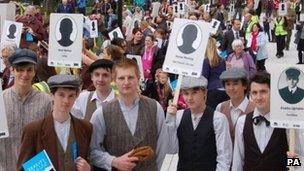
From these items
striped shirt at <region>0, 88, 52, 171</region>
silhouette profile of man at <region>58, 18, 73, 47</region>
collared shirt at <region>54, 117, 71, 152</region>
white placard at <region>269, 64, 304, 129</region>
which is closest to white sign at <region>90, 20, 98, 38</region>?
silhouette profile of man at <region>58, 18, 73, 47</region>

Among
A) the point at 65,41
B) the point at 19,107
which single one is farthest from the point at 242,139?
the point at 65,41

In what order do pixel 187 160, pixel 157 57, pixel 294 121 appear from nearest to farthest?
1. pixel 294 121
2. pixel 187 160
3. pixel 157 57

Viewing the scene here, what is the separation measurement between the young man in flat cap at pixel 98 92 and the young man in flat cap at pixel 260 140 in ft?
4.29

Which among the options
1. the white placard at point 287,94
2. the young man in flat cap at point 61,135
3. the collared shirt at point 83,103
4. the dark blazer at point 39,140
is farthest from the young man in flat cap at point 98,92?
the white placard at point 287,94

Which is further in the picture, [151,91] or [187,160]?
[151,91]

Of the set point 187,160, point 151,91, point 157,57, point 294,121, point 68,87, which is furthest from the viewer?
point 157,57

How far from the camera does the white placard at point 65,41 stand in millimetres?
6633

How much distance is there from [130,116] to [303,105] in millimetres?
1282

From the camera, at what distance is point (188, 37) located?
17.8 feet

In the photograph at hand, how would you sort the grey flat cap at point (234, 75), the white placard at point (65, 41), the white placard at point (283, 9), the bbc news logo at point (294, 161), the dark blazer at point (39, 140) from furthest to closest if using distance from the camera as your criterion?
the white placard at point (283, 9) < the white placard at point (65, 41) < the grey flat cap at point (234, 75) < the bbc news logo at point (294, 161) < the dark blazer at point (39, 140)

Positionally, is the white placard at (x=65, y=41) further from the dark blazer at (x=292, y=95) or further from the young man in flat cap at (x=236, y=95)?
the dark blazer at (x=292, y=95)

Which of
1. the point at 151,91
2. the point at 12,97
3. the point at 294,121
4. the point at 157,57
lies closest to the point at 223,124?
the point at 294,121

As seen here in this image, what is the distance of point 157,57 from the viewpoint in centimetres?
1138

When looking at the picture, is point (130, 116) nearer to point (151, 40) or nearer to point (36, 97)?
point (36, 97)
